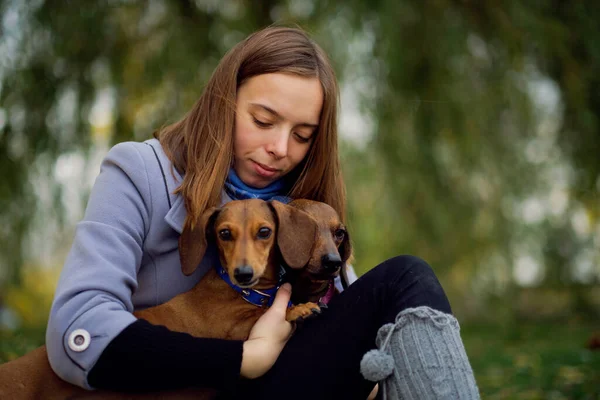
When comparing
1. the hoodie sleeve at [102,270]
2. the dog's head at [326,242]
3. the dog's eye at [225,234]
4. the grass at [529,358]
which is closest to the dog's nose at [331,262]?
the dog's head at [326,242]

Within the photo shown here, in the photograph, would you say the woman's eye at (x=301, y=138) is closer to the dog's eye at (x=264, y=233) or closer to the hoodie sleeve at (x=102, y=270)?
the dog's eye at (x=264, y=233)

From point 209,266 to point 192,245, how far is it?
25 centimetres

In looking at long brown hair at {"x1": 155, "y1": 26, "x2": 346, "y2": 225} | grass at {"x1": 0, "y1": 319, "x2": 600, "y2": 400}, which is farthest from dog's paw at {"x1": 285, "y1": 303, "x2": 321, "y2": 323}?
grass at {"x1": 0, "y1": 319, "x2": 600, "y2": 400}

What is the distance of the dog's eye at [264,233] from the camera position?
2.34 metres

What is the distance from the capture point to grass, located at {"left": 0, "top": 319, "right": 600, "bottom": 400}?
3908mm

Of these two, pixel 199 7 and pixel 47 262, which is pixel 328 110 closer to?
pixel 199 7

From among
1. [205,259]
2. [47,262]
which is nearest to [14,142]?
[47,262]

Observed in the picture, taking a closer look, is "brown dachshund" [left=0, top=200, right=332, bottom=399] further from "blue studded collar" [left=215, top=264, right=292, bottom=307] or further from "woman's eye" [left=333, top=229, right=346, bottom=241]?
"woman's eye" [left=333, top=229, right=346, bottom=241]

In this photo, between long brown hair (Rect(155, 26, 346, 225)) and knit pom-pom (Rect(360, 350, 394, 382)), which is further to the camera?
long brown hair (Rect(155, 26, 346, 225))

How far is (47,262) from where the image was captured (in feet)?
16.2

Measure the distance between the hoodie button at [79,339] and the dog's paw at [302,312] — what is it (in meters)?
0.61

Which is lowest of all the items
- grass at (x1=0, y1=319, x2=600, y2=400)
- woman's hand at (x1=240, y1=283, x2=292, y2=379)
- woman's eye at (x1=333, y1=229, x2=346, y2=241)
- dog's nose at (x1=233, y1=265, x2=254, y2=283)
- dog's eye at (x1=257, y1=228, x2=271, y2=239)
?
grass at (x1=0, y1=319, x2=600, y2=400)

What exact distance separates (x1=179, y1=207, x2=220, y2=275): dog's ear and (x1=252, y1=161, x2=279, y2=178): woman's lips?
34 centimetres

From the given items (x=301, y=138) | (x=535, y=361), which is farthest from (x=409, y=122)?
(x=301, y=138)
